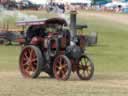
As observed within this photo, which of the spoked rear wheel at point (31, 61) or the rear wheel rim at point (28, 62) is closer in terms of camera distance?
the spoked rear wheel at point (31, 61)

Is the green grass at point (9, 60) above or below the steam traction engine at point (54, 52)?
below

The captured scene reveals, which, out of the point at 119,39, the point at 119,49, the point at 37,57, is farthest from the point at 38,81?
the point at 119,39

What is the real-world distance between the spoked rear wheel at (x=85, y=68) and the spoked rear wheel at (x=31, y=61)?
1.05 m

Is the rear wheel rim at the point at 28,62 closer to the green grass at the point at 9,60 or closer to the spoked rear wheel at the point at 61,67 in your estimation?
the spoked rear wheel at the point at 61,67

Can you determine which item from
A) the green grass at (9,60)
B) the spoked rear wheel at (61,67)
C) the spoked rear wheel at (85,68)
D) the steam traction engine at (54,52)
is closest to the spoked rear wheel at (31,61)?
the steam traction engine at (54,52)

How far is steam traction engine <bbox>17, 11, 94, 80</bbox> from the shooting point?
54.4ft

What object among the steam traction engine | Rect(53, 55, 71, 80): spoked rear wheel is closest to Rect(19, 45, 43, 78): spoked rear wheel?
the steam traction engine

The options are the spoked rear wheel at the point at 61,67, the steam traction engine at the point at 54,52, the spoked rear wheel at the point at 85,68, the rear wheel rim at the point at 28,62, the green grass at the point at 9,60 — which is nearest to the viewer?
the spoked rear wheel at the point at 61,67

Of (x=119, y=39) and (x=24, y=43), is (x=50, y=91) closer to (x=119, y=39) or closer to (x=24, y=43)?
(x=24, y=43)

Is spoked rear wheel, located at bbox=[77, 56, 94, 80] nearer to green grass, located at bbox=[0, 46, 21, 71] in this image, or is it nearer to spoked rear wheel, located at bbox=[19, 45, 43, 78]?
spoked rear wheel, located at bbox=[19, 45, 43, 78]

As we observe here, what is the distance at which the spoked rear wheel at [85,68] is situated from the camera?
54.9ft

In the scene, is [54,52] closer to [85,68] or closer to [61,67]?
[61,67]

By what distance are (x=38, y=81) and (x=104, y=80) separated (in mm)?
1888

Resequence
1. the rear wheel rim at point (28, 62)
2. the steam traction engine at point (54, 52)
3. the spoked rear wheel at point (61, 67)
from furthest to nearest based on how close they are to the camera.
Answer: the rear wheel rim at point (28, 62) < the steam traction engine at point (54, 52) < the spoked rear wheel at point (61, 67)
